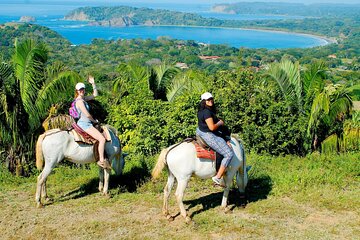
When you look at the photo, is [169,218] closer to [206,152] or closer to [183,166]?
[183,166]

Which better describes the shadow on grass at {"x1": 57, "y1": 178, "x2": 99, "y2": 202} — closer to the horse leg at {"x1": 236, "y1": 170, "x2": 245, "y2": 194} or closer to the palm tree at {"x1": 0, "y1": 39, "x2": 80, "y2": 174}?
the palm tree at {"x1": 0, "y1": 39, "x2": 80, "y2": 174}

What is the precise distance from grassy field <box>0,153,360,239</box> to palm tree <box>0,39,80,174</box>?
0.75 meters

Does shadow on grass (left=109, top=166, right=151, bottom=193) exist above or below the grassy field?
below

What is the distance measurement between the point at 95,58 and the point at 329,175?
95.2m

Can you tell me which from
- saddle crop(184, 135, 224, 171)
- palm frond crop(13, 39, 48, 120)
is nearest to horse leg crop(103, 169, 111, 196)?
saddle crop(184, 135, 224, 171)

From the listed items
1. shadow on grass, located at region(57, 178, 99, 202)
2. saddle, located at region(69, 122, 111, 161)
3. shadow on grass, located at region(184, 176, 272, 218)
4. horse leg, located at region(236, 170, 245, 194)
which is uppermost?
saddle, located at region(69, 122, 111, 161)

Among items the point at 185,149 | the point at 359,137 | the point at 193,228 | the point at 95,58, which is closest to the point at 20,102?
the point at 185,149

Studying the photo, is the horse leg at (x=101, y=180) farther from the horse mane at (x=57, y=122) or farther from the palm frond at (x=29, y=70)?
the palm frond at (x=29, y=70)

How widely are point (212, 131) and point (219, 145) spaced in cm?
25

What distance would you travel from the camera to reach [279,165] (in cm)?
968

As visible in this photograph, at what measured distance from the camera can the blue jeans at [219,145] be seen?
6625 millimetres

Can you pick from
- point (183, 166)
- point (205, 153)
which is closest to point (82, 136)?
point (183, 166)

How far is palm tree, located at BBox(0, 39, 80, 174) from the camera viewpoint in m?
9.21

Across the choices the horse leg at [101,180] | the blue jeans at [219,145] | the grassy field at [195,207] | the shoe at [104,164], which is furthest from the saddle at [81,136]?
the blue jeans at [219,145]
